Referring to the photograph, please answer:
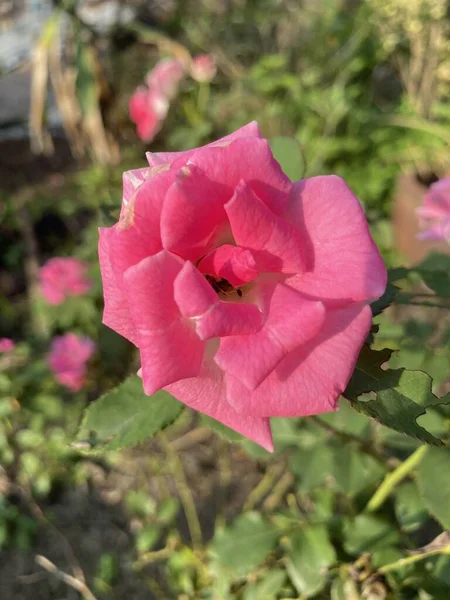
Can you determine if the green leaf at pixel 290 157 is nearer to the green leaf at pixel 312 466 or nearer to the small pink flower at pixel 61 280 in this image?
the green leaf at pixel 312 466

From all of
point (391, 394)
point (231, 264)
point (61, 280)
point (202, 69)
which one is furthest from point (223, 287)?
point (202, 69)

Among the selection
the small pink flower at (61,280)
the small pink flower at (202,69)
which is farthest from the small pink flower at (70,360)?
the small pink flower at (202,69)

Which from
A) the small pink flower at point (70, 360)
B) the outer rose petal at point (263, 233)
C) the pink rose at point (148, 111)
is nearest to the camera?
the outer rose petal at point (263, 233)

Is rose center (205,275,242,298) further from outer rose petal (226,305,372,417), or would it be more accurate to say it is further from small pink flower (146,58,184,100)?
small pink flower (146,58,184,100)

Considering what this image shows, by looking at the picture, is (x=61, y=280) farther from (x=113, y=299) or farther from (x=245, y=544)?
(x=113, y=299)

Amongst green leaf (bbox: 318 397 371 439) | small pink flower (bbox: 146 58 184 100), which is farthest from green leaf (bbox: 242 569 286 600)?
small pink flower (bbox: 146 58 184 100)
